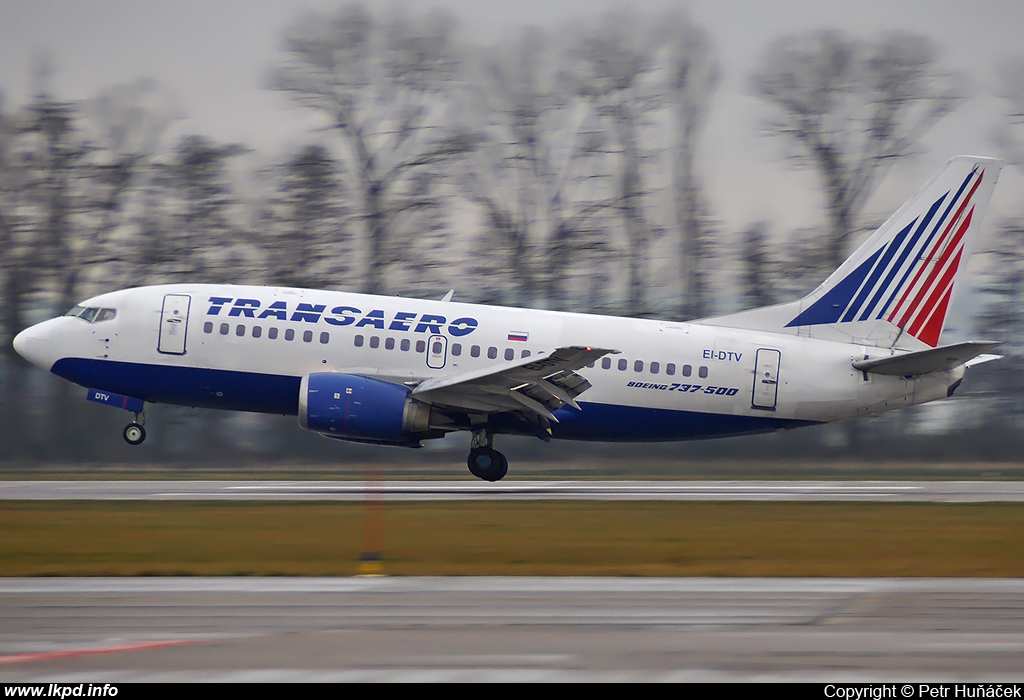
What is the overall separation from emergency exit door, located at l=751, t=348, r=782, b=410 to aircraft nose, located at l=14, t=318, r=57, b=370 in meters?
15.2

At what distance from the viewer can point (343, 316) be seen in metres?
24.2

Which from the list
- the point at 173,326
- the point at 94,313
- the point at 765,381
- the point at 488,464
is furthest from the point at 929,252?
the point at 94,313

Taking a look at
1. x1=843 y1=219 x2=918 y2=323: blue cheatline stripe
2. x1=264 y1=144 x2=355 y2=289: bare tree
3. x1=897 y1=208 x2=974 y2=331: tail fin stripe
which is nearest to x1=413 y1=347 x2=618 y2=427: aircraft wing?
x1=843 y1=219 x2=918 y2=323: blue cheatline stripe

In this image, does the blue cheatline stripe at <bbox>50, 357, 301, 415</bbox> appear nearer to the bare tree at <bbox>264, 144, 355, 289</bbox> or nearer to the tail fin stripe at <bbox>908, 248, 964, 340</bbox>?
the bare tree at <bbox>264, 144, 355, 289</bbox>

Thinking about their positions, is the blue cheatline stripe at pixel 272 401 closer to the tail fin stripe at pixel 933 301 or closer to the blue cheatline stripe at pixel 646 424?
the blue cheatline stripe at pixel 646 424

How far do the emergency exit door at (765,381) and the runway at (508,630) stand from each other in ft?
42.5

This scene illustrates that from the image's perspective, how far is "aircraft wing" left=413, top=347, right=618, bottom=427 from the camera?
22781 mm

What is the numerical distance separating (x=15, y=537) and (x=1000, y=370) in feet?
96.2

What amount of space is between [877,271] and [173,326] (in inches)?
604

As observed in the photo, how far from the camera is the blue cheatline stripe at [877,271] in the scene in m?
25.8

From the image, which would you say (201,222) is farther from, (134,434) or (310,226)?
(134,434)

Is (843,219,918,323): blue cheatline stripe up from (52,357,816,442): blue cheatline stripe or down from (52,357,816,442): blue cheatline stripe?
up

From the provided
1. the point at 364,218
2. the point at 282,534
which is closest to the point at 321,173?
the point at 364,218
